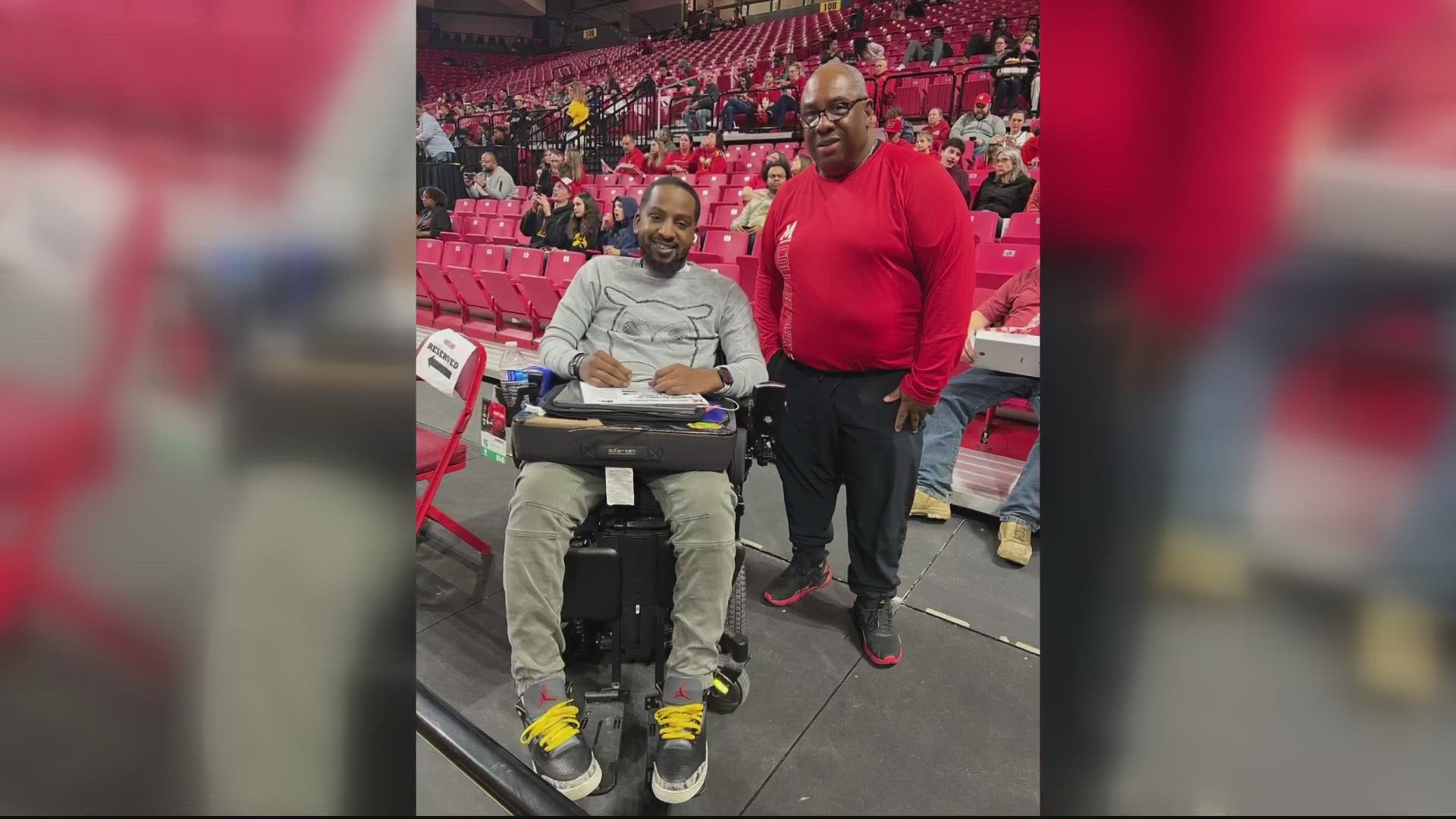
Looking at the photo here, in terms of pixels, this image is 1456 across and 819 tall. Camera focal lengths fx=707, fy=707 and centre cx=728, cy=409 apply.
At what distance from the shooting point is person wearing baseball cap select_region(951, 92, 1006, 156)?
666 centimetres

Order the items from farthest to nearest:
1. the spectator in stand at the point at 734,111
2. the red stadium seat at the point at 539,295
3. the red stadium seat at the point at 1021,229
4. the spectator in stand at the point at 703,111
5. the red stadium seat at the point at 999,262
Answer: the spectator in stand at the point at 703,111 < the spectator in stand at the point at 734,111 < the red stadium seat at the point at 539,295 < the red stadium seat at the point at 1021,229 < the red stadium seat at the point at 999,262

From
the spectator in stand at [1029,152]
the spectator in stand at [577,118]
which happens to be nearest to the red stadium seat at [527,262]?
the spectator in stand at [1029,152]

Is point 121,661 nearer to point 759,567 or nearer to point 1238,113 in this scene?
point 1238,113

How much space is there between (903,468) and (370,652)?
5.32 feet

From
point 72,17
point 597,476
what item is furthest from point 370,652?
point 597,476

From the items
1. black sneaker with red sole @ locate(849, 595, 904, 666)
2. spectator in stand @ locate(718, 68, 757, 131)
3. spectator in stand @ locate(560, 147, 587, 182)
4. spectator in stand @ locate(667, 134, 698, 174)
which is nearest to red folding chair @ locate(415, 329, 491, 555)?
black sneaker with red sole @ locate(849, 595, 904, 666)

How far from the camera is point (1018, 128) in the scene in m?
6.23

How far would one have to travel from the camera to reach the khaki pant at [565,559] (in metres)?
1.48

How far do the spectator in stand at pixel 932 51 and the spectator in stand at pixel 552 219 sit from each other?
6792 millimetres

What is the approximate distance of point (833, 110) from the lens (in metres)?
1.59

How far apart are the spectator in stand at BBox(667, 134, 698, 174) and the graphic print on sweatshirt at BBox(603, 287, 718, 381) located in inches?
248

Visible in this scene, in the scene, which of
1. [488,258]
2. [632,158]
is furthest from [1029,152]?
[632,158]

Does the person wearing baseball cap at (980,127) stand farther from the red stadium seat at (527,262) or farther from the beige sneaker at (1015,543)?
the beige sneaker at (1015,543)

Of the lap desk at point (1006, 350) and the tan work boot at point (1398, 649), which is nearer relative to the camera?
the tan work boot at point (1398, 649)
